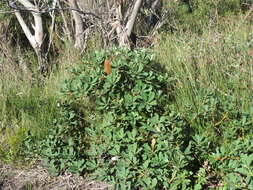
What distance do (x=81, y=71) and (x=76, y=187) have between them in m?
0.98

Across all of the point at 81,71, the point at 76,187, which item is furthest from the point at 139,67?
the point at 76,187

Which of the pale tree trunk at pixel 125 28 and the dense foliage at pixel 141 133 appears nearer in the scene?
the dense foliage at pixel 141 133

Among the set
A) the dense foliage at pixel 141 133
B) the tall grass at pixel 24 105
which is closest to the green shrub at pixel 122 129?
the dense foliage at pixel 141 133

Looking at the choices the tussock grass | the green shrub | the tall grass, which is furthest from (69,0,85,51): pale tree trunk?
the green shrub

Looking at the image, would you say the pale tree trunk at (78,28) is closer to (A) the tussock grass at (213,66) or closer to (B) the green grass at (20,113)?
(B) the green grass at (20,113)

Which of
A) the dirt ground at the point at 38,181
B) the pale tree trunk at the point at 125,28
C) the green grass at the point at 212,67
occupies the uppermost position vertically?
the pale tree trunk at the point at 125,28

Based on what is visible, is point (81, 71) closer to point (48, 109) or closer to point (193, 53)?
point (48, 109)

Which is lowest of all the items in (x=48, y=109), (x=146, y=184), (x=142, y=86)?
(x=146, y=184)

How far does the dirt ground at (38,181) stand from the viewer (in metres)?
Answer: 3.04

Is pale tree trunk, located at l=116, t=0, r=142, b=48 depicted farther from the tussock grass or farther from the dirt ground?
the dirt ground

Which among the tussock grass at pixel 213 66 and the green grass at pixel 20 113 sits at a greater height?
the tussock grass at pixel 213 66

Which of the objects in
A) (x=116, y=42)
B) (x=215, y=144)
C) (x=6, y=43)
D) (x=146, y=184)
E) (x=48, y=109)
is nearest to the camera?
(x=146, y=184)

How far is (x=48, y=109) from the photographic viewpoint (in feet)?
12.0

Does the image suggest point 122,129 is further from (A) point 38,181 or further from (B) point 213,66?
(B) point 213,66
